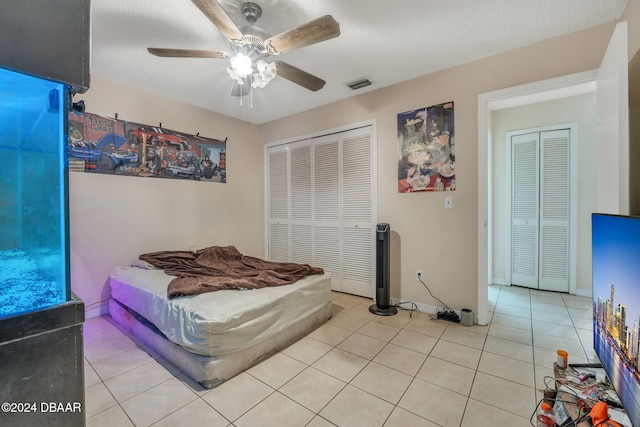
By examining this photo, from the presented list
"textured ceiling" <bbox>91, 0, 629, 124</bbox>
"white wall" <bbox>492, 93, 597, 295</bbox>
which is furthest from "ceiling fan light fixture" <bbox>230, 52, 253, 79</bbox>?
"white wall" <bbox>492, 93, 597, 295</bbox>

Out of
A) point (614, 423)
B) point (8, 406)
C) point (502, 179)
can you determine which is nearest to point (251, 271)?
point (8, 406)

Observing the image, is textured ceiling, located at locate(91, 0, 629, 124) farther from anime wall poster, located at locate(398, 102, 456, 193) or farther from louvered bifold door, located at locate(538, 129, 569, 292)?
louvered bifold door, located at locate(538, 129, 569, 292)

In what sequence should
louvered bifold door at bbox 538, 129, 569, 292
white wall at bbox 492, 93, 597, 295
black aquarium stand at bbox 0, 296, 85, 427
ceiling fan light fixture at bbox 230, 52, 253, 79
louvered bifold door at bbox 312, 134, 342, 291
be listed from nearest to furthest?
1. black aquarium stand at bbox 0, 296, 85, 427
2. ceiling fan light fixture at bbox 230, 52, 253, 79
3. white wall at bbox 492, 93, 597, 295
4. louvered bifold door at bbox 538, 129, 569, 292
5. louvered bifold door at bbox 312, 134, 342, 291

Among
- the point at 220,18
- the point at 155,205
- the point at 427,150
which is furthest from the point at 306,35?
the point at 155,205

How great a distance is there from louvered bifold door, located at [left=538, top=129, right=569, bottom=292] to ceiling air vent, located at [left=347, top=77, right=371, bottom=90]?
8.37 ft

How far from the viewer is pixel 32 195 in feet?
2.41

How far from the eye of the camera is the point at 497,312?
288 centimetres

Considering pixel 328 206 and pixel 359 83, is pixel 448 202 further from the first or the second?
pixel 359 83

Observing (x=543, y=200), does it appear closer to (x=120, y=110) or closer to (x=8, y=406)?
(x=8, y=406)

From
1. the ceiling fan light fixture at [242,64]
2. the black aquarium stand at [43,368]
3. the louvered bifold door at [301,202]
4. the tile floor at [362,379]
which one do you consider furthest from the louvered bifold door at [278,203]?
the black aquarium stand at [43,368]

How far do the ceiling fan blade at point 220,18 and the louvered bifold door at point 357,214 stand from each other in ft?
6.23

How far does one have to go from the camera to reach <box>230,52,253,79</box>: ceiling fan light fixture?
187cm

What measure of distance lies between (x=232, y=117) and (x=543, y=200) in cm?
463

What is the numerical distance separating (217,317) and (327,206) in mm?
2275
